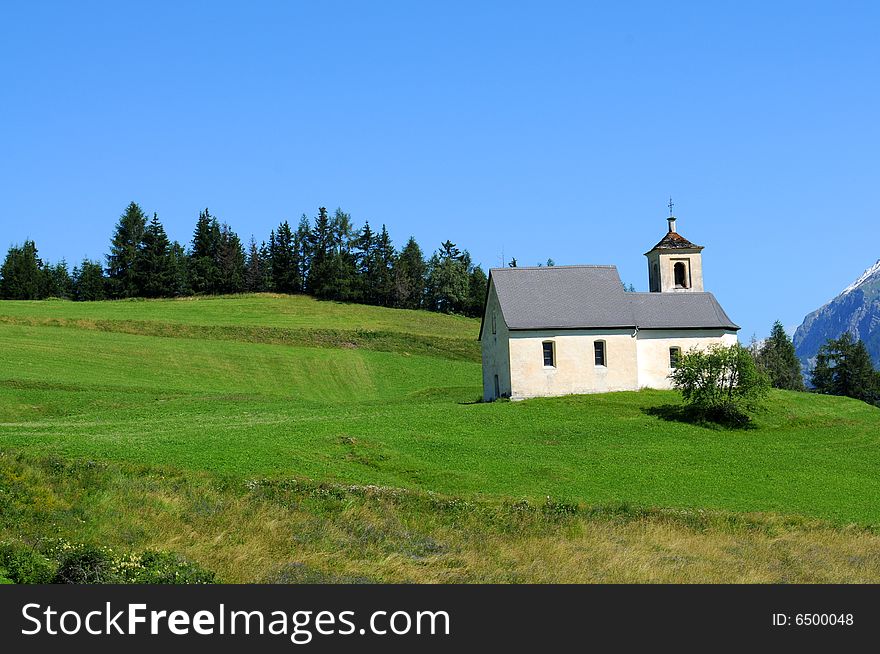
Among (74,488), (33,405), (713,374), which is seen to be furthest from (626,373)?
(74,488)

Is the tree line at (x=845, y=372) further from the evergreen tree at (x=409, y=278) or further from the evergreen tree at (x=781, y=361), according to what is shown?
the evergreen tree at (x=409, y=278)

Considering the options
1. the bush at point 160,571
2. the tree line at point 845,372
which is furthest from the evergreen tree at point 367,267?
the bush at point 160,571

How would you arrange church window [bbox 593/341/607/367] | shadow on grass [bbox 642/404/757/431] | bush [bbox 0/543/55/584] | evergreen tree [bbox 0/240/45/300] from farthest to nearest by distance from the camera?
evergreen tree [bbox 0/240/45/300] → church window [bbox 593/341/607/367] → shadow on grass [bbox 642/404/757/431] → bush [bbox 0/543/55/584]

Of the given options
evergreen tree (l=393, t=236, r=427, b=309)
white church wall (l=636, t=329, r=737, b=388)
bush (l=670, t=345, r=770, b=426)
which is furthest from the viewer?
evergreen tree (l=393, t=236, r=427, b=309)

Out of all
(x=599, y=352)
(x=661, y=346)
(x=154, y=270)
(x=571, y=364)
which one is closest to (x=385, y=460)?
(x=571, y=364)

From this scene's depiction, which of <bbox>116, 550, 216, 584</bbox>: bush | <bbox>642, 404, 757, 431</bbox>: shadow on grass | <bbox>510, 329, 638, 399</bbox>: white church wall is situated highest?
<bbox>510, 329, 638, 399</bbox>: white church wall

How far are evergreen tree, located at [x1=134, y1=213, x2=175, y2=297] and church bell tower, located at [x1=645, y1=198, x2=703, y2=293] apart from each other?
2832 inches

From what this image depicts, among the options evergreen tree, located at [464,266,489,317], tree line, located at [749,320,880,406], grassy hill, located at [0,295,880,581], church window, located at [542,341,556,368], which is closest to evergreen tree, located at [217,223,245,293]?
evergreen tree, located at [464,266,489,317]

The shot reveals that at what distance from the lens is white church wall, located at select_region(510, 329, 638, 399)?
171 feet

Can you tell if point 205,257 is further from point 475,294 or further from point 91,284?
point 475,294

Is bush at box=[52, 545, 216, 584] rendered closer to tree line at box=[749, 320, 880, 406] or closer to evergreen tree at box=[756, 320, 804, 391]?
tree line at box=[749, 320, 880, 406]

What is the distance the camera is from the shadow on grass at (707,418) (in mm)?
45812

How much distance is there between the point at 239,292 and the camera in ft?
408

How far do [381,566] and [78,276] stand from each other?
399 feet
